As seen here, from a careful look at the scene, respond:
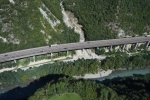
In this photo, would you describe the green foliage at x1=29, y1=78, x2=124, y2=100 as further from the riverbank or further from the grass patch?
the riverbank

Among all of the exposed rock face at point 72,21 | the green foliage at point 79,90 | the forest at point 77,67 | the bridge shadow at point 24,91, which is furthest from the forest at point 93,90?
the exposed rock face at point 72,21

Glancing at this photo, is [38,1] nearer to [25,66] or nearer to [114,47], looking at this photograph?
[25,66]

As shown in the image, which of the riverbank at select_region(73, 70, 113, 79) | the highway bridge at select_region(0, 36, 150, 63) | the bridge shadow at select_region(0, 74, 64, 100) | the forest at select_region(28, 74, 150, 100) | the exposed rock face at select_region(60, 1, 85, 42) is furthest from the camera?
the exposed rock face at select_region(60, 1, 85, 42)

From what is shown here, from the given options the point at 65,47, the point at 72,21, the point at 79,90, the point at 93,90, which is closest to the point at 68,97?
the point at 79,90

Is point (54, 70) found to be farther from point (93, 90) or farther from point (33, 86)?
point (93, 90)

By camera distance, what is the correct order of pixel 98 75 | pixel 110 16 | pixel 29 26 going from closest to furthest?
pixel 98 75 < pixel 29 26 < pixel 110 16

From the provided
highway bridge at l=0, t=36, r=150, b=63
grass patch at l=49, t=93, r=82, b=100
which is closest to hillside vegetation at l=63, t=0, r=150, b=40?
highway bridge at l=0, t=36, r=150, b=63

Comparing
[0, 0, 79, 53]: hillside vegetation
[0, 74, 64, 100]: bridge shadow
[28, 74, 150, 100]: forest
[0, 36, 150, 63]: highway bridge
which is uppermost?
[0, 0, 79, 53]: hillside vegetation

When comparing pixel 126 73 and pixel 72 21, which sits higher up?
pixel 72 21
